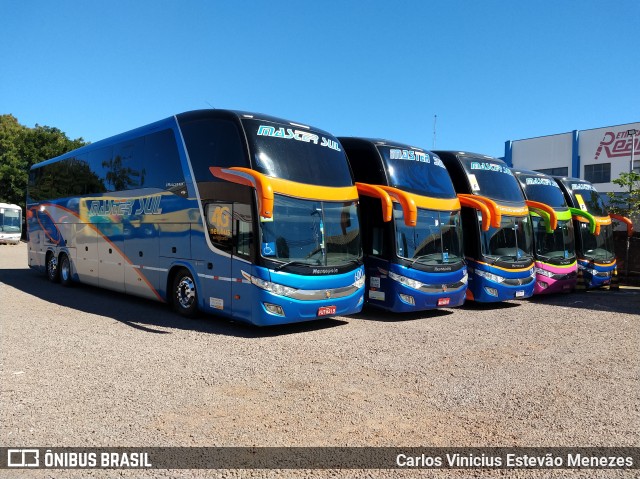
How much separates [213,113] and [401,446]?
6732 mm

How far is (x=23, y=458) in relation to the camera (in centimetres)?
378

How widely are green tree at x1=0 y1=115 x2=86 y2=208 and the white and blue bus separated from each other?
38.3 m

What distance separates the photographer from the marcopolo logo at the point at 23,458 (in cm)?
369

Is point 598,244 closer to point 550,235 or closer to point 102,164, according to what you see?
point 550,235

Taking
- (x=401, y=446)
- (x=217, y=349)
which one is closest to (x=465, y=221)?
(x=217, y=349)

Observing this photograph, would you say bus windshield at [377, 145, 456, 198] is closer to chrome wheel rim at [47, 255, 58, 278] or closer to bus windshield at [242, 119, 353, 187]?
bus windshield at [242, 119, 353, 187]

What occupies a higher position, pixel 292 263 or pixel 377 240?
pixel 377 240

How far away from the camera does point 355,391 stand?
5562 mm

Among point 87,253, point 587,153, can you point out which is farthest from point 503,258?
point 587,153

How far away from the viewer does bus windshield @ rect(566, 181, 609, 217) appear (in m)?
16.1

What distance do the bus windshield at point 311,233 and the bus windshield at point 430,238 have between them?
1.15 m

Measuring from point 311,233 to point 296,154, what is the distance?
4.74 ft

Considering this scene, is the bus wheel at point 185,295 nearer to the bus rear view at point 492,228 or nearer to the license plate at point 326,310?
the license plate at point 326,310

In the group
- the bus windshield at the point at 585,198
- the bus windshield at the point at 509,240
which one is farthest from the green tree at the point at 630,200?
the bus windshield at the point at 509,240
